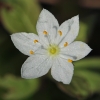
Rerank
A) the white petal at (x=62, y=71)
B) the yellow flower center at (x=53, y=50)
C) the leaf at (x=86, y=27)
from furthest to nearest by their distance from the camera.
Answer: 1. the leaf at (x=86, y=27)
2. the yellow flower center at (x=53, y=50)
3. the white petal at (x=62, y=71)

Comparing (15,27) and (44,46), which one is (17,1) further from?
(44,46)

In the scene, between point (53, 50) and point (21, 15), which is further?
point (21, 15)

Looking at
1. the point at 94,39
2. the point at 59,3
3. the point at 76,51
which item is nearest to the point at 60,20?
the point at 59,3

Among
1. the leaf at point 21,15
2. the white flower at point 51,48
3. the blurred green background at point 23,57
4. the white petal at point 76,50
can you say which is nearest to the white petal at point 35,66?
the white flower at point 51,48

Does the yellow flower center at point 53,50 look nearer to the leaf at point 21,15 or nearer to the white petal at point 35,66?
the white petal at point 35,66

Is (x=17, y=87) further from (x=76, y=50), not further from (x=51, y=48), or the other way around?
(x=76, y=50)

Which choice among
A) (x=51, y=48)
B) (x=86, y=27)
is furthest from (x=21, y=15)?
(x=51, y=48)

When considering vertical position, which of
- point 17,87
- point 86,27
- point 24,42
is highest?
point 24,42
